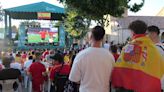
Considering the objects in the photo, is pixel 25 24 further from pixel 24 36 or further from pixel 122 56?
pixel 122 56

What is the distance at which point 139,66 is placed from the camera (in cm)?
520

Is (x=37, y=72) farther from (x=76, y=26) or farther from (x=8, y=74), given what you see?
(x=76, y=26)

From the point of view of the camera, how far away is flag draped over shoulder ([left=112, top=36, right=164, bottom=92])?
515cm

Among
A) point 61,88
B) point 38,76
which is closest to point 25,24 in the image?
point 38,76

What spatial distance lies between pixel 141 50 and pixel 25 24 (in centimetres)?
3836

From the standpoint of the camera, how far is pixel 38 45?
43.2 m

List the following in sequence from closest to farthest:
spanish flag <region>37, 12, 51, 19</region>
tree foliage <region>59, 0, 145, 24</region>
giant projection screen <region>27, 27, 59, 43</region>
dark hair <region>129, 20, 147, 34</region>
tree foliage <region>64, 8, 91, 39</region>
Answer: dark hair <region>129, 20, 147, 34</region> → tree foliage <region>59, 0, 145, 24</region> → tree foliage <region>64, 8, 91, 39</region> → giant projection screen <region>27, 27, 59, 43</region> → spanish flag <region>37, 12, 51, 19</region>

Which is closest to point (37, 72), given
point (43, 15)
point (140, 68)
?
point (140, 68)

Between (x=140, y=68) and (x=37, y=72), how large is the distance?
6565 millimetres

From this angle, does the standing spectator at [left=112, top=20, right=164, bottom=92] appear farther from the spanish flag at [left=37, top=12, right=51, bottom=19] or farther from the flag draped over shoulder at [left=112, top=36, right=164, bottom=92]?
the spanish flag at [left=37, top=12, right=51, bottom=19]

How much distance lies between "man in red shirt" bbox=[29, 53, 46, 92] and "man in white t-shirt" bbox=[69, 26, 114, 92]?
5846 millimetres

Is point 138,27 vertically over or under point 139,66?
over

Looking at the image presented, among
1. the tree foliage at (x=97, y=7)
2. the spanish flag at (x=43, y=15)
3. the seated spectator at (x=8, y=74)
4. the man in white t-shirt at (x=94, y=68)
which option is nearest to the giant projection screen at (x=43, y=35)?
the spanish flag at (x=43, y=15)

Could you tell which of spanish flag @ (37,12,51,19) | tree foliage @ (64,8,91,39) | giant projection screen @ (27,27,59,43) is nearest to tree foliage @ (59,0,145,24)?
tree foliage @ (64,8,91,39)
